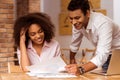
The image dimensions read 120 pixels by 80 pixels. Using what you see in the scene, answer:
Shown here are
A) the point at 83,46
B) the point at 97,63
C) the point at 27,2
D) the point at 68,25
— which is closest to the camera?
the point at 97,63

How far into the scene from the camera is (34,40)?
2031 millimetres

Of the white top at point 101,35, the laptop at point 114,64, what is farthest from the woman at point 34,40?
the laptop at point 114,64

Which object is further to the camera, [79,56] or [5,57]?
[79,56]

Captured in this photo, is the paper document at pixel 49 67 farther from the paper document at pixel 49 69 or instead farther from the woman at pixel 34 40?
the woman at pixel 34 40

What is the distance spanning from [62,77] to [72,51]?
72 centimetres

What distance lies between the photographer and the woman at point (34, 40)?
2027 mm

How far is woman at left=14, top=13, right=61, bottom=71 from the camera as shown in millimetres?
2027

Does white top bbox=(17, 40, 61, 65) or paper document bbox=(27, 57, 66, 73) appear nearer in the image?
paper document bbox=(27, 57, 66, 73)

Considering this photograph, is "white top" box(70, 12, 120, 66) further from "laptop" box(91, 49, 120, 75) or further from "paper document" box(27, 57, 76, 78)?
"paper document" box(27, 57, 76, 78)

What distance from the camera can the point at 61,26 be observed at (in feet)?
16.3

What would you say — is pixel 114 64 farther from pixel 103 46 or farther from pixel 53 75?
pixel 53 75

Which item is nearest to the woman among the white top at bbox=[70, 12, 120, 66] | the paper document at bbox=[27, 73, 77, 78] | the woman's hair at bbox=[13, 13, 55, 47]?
the woman's hair at bbox=[13, 13, 55, 47]

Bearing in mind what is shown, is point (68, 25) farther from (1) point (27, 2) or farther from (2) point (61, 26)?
(1) point (27, 2)

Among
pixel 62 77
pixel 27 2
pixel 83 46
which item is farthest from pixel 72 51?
pixel 27 2
